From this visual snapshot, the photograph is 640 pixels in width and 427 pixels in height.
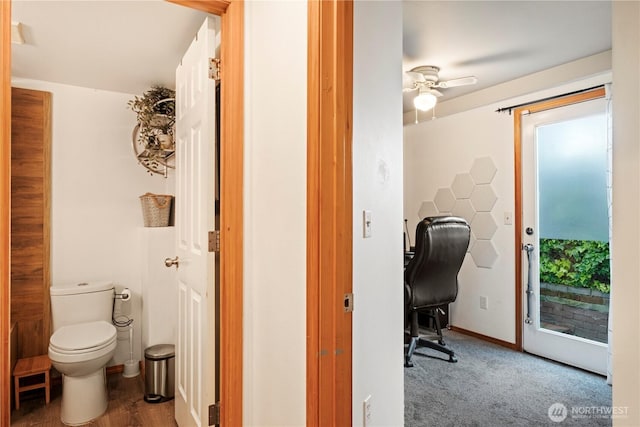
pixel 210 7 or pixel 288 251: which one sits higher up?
pixel 210 7

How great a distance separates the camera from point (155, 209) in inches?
113

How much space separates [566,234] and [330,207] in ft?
8.90

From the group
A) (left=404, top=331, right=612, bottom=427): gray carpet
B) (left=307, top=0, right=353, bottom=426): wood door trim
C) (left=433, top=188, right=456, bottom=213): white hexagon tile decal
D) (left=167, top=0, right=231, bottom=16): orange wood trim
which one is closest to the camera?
(left=307, top=0, right=353, bottom=426): wood door trim

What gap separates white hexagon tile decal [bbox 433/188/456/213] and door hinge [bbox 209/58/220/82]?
2.90 m

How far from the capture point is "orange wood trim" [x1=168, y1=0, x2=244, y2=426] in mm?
1558

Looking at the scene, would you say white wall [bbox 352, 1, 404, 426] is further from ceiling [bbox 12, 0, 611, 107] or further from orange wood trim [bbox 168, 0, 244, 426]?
ceiling [bbox 12, 0, 611, 107]

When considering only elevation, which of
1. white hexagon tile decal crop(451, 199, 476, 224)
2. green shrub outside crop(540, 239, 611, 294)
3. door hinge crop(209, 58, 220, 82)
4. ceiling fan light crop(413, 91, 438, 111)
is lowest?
green shrub outside crop(540, 239, 611, 294)

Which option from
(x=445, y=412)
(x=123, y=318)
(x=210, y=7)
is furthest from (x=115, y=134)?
(x=445, y=412)

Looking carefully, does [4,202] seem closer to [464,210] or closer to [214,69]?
[214,69]

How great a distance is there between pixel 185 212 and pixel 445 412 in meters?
1.92

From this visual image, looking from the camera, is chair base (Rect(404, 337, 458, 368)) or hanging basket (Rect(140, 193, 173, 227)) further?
chair base (Rect(404, 337, 458, 368))

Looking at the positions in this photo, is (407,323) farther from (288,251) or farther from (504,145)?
(288,251)

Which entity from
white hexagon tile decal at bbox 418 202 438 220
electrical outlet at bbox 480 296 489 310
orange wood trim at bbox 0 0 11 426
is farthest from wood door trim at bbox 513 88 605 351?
orange wood trim at bbox 0 0 11 426

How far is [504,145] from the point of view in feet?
11.3
